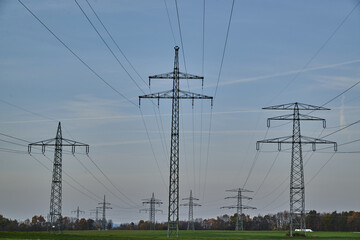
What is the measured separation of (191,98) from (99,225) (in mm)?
145411

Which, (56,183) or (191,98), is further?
(56,183)

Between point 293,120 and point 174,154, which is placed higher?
point 293,120

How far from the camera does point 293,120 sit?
79.2m

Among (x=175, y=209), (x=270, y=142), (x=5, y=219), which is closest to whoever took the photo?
(x=175, y=209)

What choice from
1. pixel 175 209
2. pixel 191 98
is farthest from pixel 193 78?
pixel 175 209

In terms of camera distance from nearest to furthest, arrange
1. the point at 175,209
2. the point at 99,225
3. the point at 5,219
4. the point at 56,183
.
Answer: the point at 175,209 → the point at 56,183 → the point at 5,219 → the point at 99,225

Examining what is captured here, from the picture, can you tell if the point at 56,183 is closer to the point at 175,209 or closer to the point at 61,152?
the point at 61,152

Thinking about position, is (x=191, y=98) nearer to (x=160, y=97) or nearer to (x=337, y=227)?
(x=160, y=97)

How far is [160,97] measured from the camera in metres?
58.8

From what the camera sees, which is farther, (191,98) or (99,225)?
(99,225)

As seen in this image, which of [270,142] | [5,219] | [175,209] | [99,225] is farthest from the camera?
[99,225]

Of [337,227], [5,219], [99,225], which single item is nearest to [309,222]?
[337,227]

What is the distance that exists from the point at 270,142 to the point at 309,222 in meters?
125

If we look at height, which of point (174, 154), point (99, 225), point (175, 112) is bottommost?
point (99, 225)
